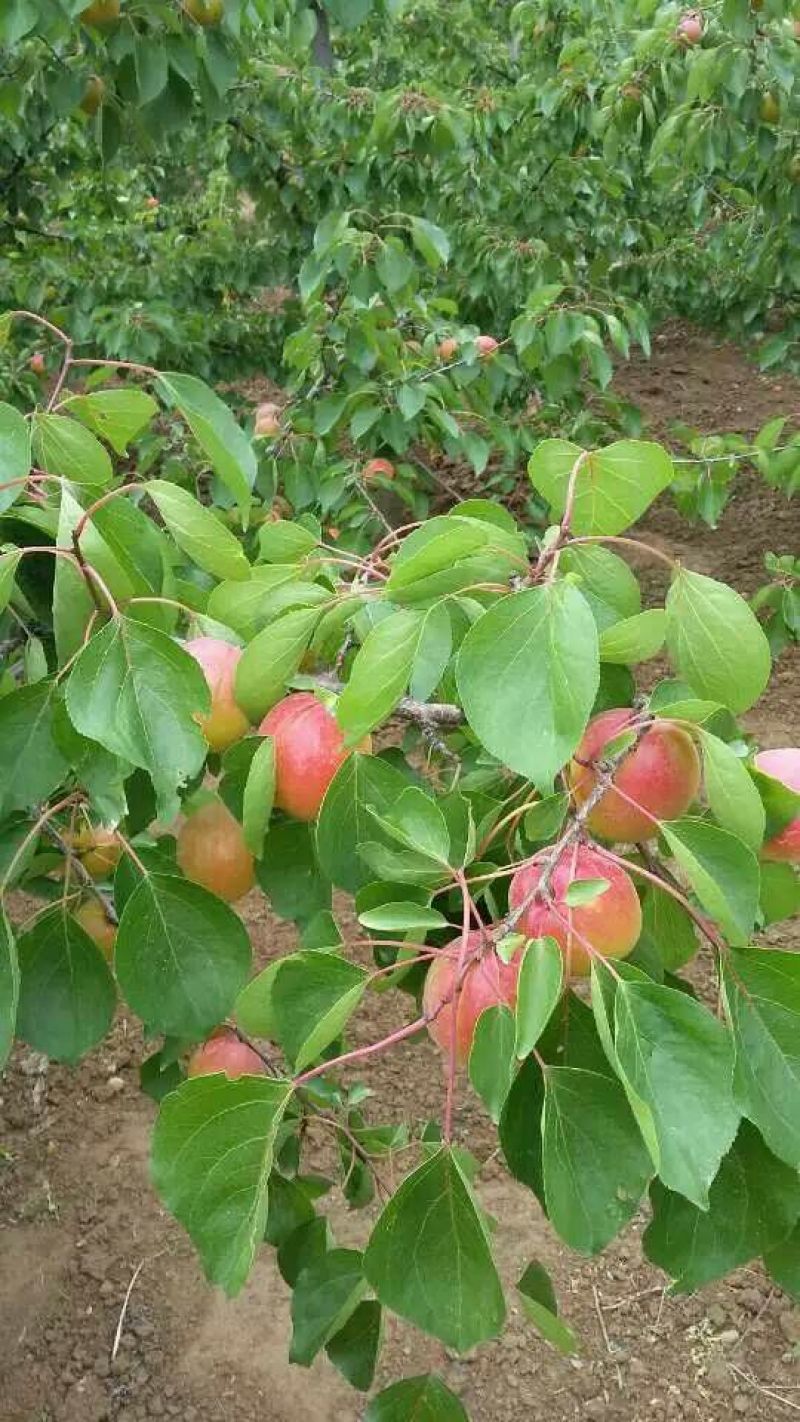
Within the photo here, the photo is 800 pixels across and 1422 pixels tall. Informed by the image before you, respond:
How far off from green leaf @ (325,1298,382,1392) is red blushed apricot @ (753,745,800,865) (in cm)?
61

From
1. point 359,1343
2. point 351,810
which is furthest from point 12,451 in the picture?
point 359,1343

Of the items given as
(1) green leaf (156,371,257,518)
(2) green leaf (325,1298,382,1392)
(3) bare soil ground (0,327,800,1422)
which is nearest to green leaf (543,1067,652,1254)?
(1) green leaf (156,371,257,518)

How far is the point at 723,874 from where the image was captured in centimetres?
61

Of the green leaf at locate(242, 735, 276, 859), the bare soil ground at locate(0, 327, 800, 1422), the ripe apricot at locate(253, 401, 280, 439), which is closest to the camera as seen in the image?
the green leaf at locate(242, 735, 276, 859)

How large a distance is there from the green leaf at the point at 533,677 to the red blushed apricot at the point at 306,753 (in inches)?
7.2

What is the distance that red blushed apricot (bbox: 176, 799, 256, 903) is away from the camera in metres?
0.88

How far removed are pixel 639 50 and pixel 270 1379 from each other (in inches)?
122

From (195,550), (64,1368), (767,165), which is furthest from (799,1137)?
(767,165)

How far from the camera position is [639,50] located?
121 inches

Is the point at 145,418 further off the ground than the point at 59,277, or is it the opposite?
the point at 145,418

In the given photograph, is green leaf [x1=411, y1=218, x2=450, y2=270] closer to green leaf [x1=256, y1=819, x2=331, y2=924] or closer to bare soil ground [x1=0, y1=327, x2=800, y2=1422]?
bare soil ground [x1=0, y1=327, x2=800, y2=1422]

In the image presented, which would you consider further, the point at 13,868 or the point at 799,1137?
the point at 13,868

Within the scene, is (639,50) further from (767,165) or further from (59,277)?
(59,277)

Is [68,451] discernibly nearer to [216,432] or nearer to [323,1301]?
[216,432]
